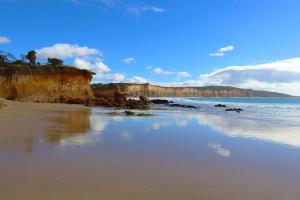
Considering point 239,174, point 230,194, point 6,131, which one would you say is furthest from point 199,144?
point 6,131

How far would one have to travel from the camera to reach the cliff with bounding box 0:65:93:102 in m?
34.0

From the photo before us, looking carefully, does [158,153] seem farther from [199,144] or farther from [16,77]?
[16,77]

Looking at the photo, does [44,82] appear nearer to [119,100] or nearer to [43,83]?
[43,83]

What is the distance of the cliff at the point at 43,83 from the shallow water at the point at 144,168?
26148mm

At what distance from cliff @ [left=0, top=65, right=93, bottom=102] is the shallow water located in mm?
26148

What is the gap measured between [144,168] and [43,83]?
107 ft

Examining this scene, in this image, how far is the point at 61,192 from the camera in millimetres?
4641

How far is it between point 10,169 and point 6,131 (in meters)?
5.33

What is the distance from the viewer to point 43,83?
1439 inches

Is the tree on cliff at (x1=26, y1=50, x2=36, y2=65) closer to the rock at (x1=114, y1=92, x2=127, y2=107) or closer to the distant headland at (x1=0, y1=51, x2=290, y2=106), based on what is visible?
the distant headland at (x1=0, y1=51, x2=290, y2=106)

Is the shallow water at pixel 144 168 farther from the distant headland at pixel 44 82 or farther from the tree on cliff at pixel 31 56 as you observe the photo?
the tree on cliff at pixel 31 56

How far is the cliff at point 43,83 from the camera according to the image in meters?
34.0

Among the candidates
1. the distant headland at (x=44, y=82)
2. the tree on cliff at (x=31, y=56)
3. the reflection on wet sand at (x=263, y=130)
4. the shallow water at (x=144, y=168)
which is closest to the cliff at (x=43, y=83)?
the distant headland at (x=44, y=82)

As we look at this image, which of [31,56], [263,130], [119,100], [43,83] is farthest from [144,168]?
[31,56]
